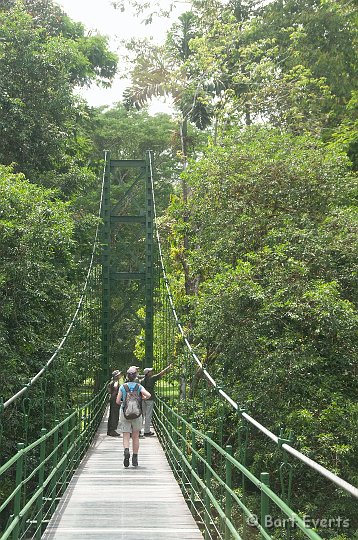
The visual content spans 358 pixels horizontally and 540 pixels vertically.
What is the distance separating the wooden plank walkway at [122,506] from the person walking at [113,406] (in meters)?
2.60

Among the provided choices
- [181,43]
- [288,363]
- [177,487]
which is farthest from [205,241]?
[181,43]

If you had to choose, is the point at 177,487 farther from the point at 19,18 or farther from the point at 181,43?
the point at 181,43

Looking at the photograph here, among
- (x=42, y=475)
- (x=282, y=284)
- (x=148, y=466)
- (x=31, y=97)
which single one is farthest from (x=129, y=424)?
(x=31, y=97)

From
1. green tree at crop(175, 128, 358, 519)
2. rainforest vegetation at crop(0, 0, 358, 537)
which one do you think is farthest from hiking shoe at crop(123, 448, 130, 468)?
rainforest vegetation at crop(0, 0, 358, 537)

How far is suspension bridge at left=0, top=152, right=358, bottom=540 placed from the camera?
17.8 feet

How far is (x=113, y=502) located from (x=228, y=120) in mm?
12999

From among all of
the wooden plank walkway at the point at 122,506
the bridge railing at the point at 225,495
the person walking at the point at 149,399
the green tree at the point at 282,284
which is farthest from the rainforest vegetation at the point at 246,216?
the wooden plank walkway at the point at 122,506

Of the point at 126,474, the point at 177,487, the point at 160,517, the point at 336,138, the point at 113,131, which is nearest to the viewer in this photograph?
the point at 160,517

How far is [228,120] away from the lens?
1997 cm

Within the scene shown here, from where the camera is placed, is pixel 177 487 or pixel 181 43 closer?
pixel 177 487

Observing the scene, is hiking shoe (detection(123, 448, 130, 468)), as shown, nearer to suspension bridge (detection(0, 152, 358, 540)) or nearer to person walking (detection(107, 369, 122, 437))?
suspension bridge (detection(0, 152, 358, 540))

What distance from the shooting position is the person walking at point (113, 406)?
47.7 ft

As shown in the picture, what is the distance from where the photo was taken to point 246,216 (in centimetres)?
1426

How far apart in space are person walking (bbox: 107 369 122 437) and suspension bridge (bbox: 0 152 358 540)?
30 centimetres
